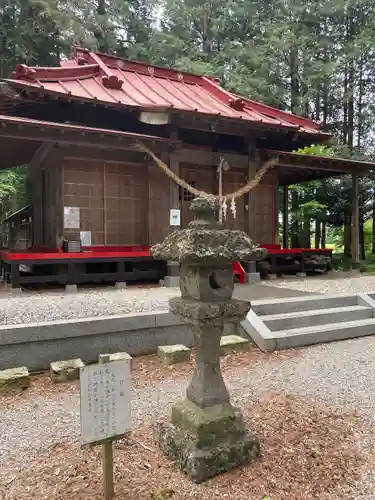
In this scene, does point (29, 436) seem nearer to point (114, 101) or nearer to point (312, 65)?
point (114, 101)

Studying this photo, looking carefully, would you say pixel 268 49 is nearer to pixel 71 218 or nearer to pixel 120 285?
pixel 71 218

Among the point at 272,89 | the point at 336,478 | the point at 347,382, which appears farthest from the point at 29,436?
the point at 272,89

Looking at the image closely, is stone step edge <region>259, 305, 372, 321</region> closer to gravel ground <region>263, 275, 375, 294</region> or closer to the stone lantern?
gravel ground <region>263, 275, 375, 294</region>

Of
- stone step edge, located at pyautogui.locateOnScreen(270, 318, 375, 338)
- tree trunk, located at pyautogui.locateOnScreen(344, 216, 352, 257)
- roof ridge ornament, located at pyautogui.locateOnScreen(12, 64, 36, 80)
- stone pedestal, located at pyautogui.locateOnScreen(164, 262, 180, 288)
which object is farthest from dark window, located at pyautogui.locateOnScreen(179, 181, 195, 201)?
tree trunk, located at pyautogui.locateOnScreen(344, 216, 352, 257)

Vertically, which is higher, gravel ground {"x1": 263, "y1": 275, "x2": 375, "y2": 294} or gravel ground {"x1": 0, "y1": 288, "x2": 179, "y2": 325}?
gravel ground {"x1": 0, "y1": 288, "x2": 179, "y2": 325}

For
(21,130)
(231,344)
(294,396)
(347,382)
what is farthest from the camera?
(21,130)

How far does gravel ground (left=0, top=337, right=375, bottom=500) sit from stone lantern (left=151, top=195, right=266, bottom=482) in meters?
0.12

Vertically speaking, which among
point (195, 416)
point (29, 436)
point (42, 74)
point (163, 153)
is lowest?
point (29, 436)

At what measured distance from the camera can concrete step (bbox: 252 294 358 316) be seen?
625cm

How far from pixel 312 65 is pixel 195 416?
17455mm

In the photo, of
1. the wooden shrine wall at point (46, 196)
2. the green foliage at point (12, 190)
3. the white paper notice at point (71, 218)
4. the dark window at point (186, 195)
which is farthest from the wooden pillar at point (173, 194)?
the green foliage at point (12, 190)

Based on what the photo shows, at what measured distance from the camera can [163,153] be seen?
888 cm

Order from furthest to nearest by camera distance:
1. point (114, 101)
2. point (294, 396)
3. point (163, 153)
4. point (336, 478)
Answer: point (163, 153), point (114, 101), point (294, 396), point (336, 478)

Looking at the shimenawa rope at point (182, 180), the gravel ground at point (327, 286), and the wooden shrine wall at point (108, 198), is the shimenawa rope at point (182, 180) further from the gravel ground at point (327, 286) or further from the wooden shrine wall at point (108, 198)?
the gravel ground at point (327, 286)
